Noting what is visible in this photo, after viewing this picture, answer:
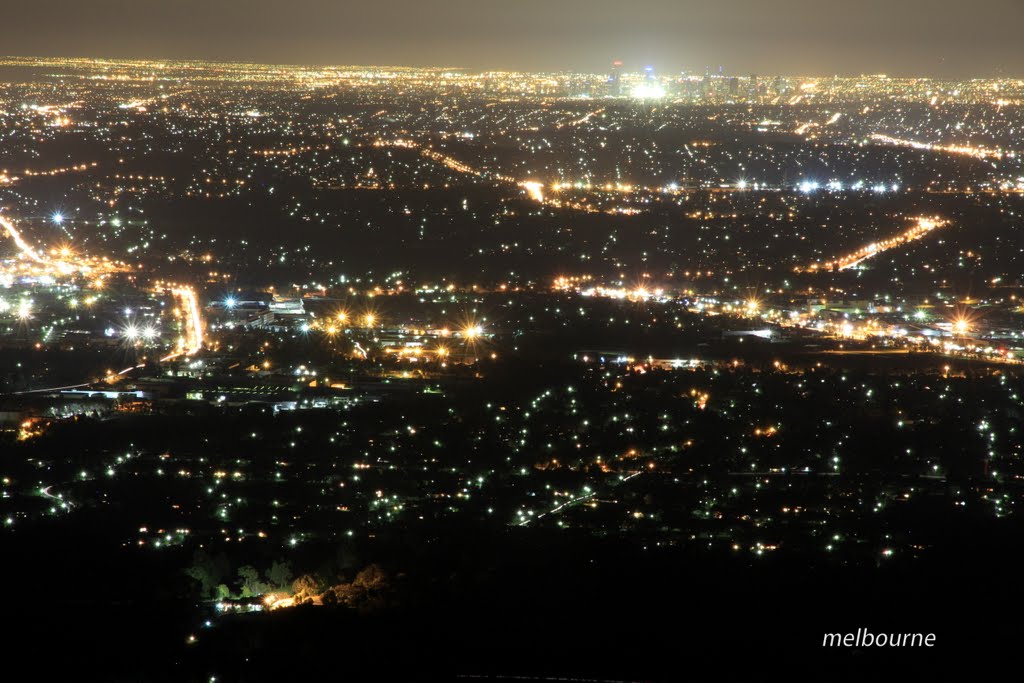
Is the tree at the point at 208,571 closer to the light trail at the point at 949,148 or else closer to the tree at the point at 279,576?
the tree at the point at 279,576

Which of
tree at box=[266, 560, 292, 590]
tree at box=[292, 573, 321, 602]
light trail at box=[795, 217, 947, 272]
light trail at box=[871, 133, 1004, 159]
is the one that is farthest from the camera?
light trail at box=[871, 133, 1004, 159]

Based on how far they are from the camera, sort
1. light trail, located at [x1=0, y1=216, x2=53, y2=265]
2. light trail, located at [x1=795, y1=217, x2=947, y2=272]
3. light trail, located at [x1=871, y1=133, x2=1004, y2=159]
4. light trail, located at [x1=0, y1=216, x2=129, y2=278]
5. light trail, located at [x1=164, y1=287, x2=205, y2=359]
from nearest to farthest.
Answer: light trail, located at [x1=164, y1=287, x2=205, y2=359]
light trail, located at [x1=0, y1=216, x2=129, y2=278]
light trail, located at [x1=0, y1=216, x2=53, y2=265]
light trail, located at [x1=795, y1=217, x2=947, y2=272]
light trail, located at [x1=871, y1=133, x2=1004, y2=159]

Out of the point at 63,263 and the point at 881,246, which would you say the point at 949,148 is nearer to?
the point at 881,246

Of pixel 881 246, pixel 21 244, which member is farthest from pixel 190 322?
pixel 881 246

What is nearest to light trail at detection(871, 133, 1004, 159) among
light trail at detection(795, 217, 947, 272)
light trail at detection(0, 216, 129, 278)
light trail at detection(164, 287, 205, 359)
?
light trail at detection(795, 217, 947, 272)

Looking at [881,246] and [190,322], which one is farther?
[881,246]

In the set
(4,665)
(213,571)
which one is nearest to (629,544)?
(213,571)

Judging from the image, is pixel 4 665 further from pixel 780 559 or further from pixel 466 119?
pixel 466 119

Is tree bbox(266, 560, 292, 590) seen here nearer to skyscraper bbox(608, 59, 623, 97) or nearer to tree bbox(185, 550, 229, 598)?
tree bbox(185, 550, 229, 598)
